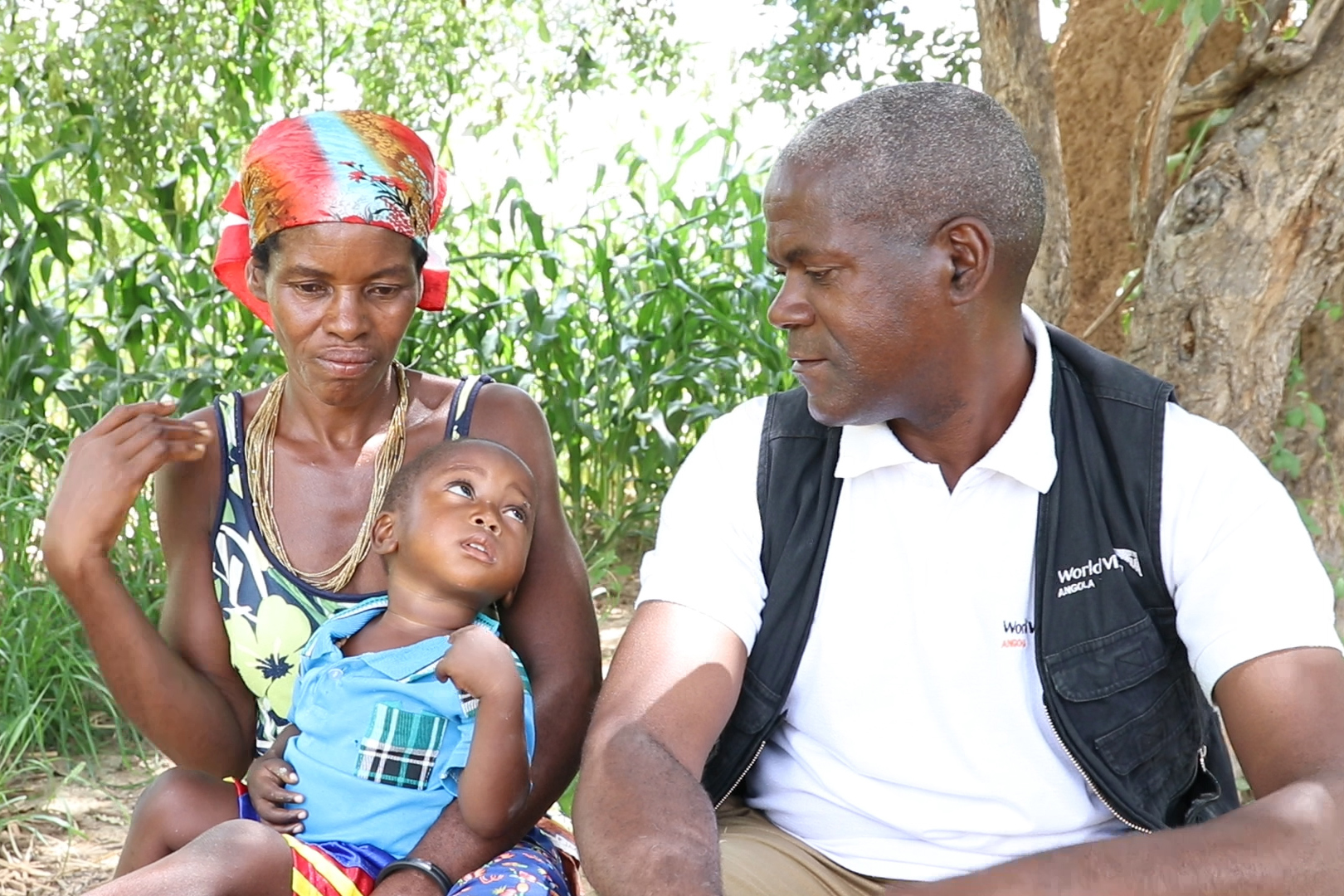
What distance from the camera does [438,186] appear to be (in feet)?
8.68

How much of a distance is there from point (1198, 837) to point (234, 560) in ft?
5.14

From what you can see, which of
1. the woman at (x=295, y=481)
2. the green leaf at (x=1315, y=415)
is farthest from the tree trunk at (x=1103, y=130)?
the woman at (x=295, y=481)

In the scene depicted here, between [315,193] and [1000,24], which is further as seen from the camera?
[1000,24]

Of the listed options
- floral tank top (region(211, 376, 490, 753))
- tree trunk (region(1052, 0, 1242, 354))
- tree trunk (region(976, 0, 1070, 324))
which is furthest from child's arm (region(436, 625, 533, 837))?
tree trunk (region(1052, 0, 1242, 354))

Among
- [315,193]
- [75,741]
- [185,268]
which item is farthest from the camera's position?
[185,268]

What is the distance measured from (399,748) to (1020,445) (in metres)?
1.03

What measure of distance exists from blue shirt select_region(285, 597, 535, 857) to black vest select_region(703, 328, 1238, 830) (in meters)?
0.41

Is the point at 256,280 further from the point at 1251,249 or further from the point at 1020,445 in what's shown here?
the point at 1251,249

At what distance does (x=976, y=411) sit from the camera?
2174 mm

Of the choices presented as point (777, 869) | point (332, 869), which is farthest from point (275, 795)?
point (777, 869)

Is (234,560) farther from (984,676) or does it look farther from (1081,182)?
(1081,182)

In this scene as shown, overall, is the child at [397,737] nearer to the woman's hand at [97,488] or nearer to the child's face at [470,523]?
the child's face at [470,523]

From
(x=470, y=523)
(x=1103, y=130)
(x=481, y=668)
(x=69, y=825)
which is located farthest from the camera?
(x=1103, y=130)

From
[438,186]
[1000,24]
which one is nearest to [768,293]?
[1000,24]
